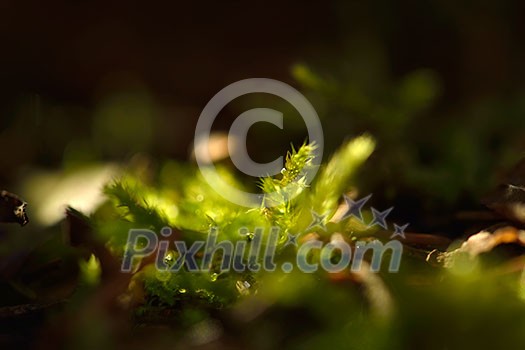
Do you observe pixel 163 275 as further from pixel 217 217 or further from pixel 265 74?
pixel 265 74

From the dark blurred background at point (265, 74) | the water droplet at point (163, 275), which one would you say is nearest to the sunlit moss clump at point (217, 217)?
the water droplet at point (163, 275)

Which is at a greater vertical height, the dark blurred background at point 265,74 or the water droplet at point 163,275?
the dark blurred background at point 265,74

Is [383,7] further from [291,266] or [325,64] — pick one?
[291,266]

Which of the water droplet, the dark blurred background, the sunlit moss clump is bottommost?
the water droplet

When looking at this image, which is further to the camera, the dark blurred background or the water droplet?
the dark blurred background

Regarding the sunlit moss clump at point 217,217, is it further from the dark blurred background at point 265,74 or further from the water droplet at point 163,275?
the dark blurred background at point 265,74

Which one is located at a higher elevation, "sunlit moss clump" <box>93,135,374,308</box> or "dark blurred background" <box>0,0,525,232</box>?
"dark blurred background" <box>0,0,525,232</box>

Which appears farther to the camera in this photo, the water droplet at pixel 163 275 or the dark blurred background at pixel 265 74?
the dark blurred background at pixel 265 74

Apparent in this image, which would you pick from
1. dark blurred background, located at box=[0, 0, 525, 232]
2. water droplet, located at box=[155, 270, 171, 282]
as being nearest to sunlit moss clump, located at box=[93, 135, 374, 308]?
water droplet, located at box=[155, 270, 171, 282]

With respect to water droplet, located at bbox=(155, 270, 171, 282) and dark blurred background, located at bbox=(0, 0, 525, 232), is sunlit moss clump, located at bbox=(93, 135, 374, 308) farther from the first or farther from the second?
dark blurred background, located at bbox=(0, 0, 525, 232)

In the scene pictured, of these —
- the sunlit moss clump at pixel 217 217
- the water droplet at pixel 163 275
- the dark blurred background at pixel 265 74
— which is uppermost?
the dark blurred background at pixel 265 74
